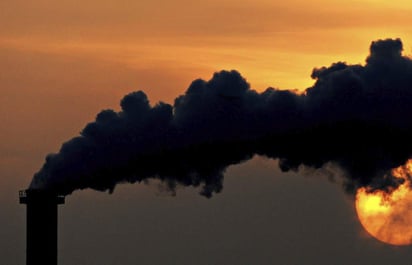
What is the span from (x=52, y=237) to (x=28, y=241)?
2155 mm

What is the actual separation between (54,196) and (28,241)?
4.62m

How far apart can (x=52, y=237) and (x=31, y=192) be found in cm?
446

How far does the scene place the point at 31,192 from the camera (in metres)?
91.2

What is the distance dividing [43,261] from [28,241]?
7.75 ft

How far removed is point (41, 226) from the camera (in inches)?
3568

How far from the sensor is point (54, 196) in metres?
91.7

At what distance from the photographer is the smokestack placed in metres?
90.7

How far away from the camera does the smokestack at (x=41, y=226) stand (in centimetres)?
9069

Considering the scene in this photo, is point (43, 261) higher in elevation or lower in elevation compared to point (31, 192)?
lower

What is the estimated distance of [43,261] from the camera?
297 ft

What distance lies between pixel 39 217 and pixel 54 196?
2.33 meters

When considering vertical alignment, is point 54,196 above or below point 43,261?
above

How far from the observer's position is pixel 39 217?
90875mm

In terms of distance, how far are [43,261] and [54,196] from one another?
19.2 feet
